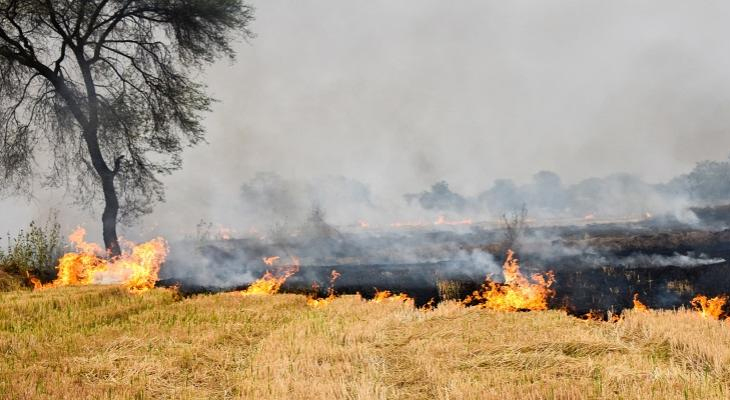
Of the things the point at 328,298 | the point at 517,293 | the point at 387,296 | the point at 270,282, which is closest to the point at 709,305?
the point at 517,293

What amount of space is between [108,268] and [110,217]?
232 centimetres

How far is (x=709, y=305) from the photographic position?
12.2 meters

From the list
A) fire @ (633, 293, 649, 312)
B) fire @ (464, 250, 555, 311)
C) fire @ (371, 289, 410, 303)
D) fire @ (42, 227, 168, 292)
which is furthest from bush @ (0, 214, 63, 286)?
fire @ (633, 293, 649, 312)

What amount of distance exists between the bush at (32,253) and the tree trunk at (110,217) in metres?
1.61

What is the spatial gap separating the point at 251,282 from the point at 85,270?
5.53m

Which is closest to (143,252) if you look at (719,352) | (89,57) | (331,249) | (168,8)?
(89,57)

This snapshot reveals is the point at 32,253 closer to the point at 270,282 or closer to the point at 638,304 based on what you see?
the point at 270,282

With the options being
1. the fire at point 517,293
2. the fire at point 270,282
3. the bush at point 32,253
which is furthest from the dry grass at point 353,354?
the bush at point 32,253

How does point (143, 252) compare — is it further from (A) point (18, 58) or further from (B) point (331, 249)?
(B) point (331, 249)

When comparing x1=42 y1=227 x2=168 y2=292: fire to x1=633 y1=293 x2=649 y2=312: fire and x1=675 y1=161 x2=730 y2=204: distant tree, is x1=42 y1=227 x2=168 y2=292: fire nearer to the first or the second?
x1=633 y1=293 x2=649 y2=312: fire

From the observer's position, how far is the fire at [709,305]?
38.3ft

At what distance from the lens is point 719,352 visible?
22.9 feet

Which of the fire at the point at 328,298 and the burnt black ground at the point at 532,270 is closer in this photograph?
the fire at the point at 328,298

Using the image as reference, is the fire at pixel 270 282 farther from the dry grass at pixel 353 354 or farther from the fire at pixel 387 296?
the dry grass at pixel 353 354
